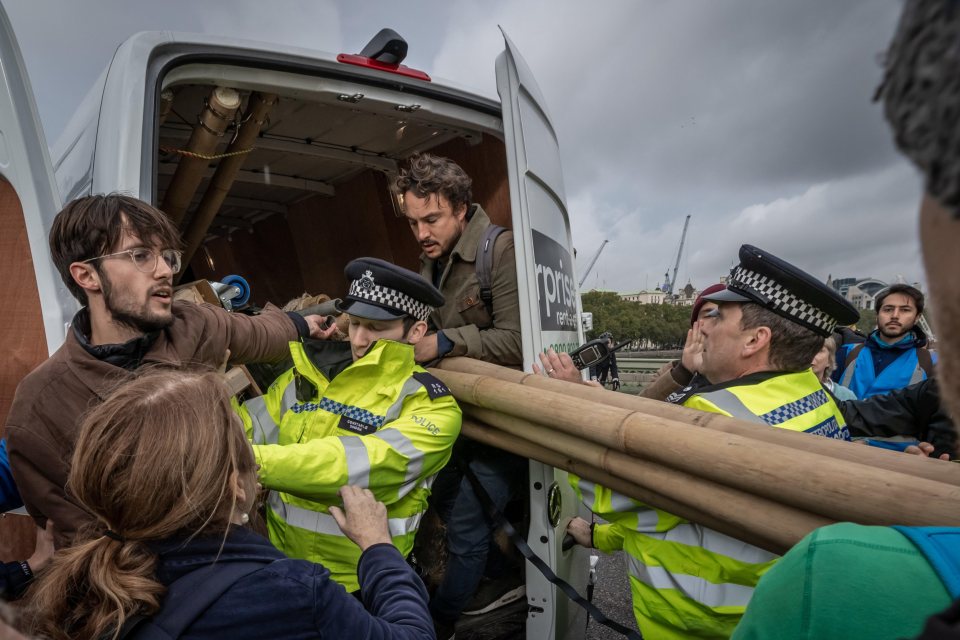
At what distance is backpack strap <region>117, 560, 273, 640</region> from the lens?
899 millimetres

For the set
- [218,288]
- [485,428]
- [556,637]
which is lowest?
[556,637]

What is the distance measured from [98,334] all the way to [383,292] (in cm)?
93

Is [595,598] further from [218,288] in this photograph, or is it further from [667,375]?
[218,288]

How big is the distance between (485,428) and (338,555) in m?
0.68

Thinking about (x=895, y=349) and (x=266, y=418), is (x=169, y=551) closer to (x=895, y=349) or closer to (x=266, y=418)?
(x=266, y=418)

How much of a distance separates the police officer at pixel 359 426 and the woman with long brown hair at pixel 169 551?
21.4 inches

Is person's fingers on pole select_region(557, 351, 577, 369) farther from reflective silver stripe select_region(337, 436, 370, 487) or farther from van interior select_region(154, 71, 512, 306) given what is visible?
van interior select_region(154, 71, 512, 306)

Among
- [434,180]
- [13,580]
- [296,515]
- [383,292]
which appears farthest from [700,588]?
[434,180]

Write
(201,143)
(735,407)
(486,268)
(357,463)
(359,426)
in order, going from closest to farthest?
(735,407)
(357,463)
(359,426)
(486,268)
(201,143)

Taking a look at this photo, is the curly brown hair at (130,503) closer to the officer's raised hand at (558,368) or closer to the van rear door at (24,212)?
the van rear door at (24,212)

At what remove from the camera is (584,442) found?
5.48ft

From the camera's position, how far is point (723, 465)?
4.05ft

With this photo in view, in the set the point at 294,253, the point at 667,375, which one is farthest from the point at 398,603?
the point at 294,253

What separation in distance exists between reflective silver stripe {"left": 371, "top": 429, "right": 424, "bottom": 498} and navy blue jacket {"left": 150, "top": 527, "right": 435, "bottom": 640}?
0.66m
